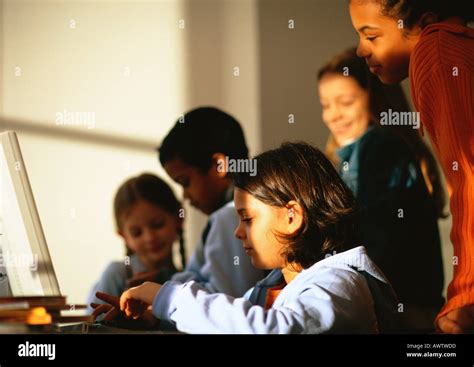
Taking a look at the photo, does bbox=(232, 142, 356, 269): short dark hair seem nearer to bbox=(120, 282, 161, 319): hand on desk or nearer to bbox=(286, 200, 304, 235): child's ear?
bbox=(286, 200, 304, 235): child's ear

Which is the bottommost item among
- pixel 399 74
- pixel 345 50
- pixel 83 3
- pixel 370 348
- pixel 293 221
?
pixel 370 348

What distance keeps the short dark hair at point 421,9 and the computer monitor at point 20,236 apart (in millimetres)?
1229

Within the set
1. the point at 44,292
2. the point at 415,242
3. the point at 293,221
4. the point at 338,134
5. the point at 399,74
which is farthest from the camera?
the point at 338,134

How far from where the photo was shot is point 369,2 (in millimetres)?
2594

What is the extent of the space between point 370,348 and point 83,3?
154 cm

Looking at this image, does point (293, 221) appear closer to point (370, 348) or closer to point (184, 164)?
point (370, 348)

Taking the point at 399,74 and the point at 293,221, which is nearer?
the point at 293,221

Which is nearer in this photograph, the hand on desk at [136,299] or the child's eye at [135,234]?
the hand on desk at [136,299]

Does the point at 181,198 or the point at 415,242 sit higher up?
the point at 181,198

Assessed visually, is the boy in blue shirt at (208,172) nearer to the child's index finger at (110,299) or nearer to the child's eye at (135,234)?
the child's eye at (135,234)

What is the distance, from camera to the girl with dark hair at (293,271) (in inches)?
73.8

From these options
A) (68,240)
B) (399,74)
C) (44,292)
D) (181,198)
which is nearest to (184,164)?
(181,198)

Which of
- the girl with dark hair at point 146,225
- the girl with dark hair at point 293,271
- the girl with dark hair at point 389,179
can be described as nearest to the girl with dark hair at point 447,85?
the girl with dark hair at point 293,271

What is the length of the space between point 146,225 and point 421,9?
1252mm
